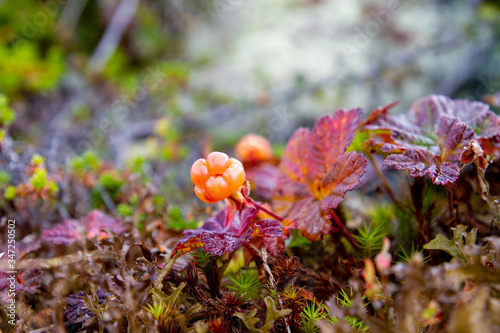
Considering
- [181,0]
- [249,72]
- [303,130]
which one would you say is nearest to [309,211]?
[303,130]

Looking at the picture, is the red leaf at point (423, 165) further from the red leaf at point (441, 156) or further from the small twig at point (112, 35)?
the small twig at point (112, 35)

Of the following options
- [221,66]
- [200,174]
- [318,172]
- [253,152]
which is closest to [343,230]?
[318,172]

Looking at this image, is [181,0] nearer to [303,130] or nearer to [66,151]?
[66,151]

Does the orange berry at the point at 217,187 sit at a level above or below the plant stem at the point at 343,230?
above

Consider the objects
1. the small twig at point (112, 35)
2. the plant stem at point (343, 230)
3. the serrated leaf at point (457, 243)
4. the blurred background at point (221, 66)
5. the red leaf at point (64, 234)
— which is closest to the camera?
the serrated leaf at point (457, 243)

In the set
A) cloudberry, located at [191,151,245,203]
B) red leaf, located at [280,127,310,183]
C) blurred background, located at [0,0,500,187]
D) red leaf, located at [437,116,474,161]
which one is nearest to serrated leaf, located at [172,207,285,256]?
cloudberry, located at [191,151,245,203]

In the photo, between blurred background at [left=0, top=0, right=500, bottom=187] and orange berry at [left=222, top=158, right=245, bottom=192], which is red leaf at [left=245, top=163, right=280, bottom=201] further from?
blurred background at [left=0, top=0, right=500, bottom=187]

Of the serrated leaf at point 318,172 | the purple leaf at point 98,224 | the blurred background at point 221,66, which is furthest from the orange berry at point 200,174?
the blurred background at point 221,66
